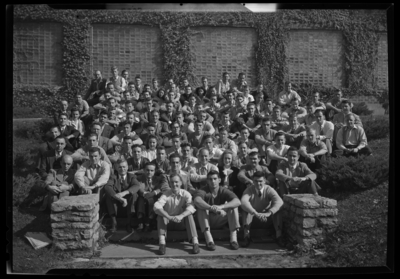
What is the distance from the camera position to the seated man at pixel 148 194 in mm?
6887

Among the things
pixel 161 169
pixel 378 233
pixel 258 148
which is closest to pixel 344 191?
pixel 378 233

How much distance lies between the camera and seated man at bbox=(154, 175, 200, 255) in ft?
21.4

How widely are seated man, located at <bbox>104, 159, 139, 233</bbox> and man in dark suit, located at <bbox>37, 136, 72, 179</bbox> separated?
1.20 m

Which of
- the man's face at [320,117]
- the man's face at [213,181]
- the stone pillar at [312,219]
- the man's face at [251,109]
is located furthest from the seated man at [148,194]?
the man's face at [320,117]

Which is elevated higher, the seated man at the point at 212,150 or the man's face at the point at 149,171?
the seated man at the point at 212,150

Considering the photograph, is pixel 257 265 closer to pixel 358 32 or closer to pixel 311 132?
pixel 311 132

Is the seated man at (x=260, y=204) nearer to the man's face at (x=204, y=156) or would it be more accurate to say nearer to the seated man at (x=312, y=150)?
the man's face at (x=204, y=156)

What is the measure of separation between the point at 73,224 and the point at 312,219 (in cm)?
353

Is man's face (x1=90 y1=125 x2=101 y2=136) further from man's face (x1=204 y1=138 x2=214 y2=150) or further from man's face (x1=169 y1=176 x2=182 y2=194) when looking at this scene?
man's face (x1=169 y1=176 x2=182 y2=194)

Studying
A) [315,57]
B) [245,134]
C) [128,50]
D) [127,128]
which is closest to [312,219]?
[245,134]

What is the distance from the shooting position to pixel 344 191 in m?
7.88

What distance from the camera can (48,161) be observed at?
7711 millimetres

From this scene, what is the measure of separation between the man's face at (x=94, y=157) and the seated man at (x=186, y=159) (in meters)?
1.41

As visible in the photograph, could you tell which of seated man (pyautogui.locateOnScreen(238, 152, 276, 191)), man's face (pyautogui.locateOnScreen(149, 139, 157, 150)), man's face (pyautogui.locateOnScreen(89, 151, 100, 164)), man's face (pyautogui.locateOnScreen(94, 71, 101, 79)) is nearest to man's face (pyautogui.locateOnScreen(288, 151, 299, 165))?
seated man (pyautogui.locateOnScreen(238, 152, 276, 191))
